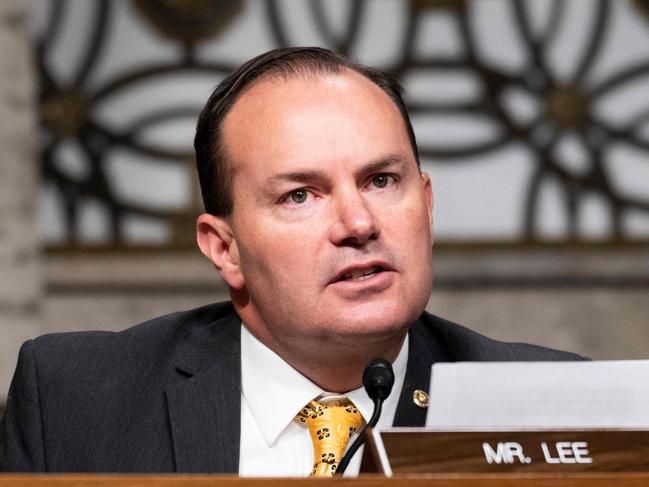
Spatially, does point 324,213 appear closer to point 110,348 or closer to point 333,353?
point 333,353

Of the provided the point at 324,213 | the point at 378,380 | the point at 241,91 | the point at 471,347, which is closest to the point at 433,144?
the point at 471,347

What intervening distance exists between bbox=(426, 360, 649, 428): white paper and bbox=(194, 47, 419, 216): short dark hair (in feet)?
2.67

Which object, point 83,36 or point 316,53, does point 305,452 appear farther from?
point 83,36

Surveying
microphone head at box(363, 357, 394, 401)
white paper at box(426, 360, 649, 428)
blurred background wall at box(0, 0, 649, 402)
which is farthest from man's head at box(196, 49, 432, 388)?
blurred background wall at box(0, 0, 649, 402)

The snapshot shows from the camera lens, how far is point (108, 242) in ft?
14.7

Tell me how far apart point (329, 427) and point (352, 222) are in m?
0.44

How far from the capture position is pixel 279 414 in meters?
2.53

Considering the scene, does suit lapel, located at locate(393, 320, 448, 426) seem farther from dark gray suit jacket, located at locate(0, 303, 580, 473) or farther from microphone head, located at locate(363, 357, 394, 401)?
microphone head, located at locate(363, 357, 394, 401)

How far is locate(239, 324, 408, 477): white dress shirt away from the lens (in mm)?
2496

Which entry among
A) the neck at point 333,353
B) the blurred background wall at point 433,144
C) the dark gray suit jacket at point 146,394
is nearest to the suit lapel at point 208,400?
the dark gray suit jacket at point 146,394

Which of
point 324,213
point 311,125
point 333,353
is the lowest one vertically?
point 333,353

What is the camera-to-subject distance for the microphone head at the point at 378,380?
2.08m

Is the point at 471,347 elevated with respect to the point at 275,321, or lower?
lower

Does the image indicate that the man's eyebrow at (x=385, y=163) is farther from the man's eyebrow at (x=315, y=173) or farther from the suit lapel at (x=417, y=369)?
the suit lapel at (x=417, y=369)
